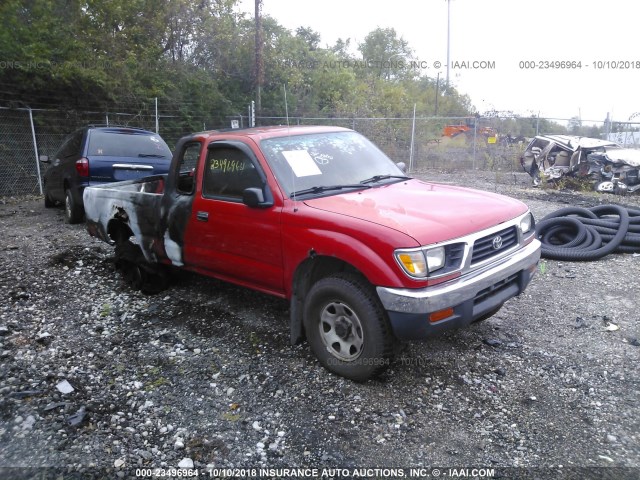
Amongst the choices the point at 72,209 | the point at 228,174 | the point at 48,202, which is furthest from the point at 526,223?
the point at 48,202

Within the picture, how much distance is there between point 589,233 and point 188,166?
17.3ft

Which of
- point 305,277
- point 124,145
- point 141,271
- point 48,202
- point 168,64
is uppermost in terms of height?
point 168,64

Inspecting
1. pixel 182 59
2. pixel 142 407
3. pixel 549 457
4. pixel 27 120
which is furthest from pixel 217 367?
pixel 182 59

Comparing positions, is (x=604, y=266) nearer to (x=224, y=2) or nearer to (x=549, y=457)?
(x=549, y=457)

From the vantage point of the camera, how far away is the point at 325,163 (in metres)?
4.34

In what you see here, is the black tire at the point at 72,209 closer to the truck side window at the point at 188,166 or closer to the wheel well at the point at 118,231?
the wheel well at the point at 118,231

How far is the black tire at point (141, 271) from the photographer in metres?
5.53

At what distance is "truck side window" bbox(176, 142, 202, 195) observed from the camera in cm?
485

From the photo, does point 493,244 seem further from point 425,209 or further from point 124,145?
point 124,145

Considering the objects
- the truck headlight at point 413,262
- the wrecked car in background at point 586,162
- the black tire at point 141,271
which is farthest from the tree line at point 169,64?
the truck headlight at point 413,262

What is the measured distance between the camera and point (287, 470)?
111 inches

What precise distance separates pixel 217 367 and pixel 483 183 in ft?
39.5

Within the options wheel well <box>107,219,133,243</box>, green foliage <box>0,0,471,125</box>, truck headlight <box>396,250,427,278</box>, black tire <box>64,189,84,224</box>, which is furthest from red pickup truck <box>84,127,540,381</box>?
green foliage <box>0,0,471,125</box>

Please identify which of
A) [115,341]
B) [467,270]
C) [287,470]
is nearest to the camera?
[287,470]
